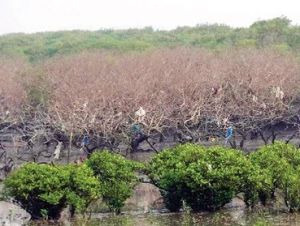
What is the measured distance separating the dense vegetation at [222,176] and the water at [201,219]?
0.45m

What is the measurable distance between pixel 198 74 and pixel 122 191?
→ 65.3 feet

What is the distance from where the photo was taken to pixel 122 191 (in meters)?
19.4

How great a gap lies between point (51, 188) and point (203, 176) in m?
3.96

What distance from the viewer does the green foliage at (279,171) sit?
18672 mm

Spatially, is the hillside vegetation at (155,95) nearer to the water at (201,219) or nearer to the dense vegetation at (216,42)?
the dense vegetation at (216,42)

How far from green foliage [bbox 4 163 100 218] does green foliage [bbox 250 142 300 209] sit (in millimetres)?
4506

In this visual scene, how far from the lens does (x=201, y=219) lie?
59.7 ft

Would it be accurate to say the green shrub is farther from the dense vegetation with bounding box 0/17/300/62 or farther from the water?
the dense vegetation with bounding box 0/17/300/62

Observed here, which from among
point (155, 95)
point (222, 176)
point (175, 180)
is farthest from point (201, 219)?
point (155, 95)

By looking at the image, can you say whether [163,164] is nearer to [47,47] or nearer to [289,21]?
[289,21]

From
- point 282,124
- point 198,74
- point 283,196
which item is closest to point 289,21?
point 282,124

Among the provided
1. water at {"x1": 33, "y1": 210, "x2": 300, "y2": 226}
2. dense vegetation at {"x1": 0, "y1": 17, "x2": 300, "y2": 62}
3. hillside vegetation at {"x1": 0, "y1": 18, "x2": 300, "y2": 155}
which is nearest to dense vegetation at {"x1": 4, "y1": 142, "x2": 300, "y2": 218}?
water at {"x1": 33, "y1": 210, "x2": 300, "y2": 226}

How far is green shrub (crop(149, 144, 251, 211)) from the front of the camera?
61.0ft

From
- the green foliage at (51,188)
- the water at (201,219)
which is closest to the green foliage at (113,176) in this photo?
the water at (201,219)
